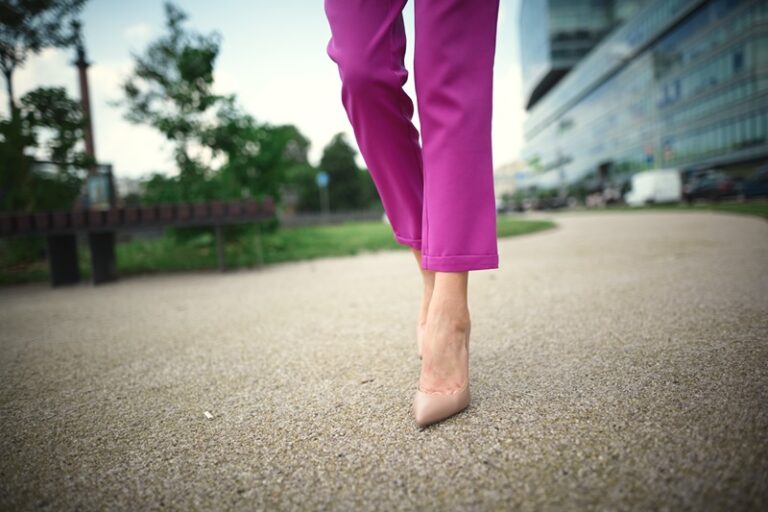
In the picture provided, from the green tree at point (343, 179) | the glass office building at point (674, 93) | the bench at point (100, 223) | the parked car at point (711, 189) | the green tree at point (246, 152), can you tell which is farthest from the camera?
the green tree at point (343, 179)

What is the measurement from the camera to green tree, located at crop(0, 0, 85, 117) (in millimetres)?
5691

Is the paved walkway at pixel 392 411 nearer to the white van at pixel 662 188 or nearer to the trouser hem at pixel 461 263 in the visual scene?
the trouser hem at pixel 461 263

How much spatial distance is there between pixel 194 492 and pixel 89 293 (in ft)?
11.6

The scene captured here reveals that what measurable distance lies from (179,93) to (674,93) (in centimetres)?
4016

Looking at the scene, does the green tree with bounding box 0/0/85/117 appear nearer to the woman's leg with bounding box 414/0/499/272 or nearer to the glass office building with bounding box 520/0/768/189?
the woman's leg with bounding box 414/0/499/272

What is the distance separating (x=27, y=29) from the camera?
5898 mm

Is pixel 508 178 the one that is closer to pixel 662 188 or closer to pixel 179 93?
pixel 662 188

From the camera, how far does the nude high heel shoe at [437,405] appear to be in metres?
0.93

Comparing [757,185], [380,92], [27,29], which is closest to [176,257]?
[27,29]

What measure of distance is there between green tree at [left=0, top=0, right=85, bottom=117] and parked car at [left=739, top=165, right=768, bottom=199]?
65.5 ft

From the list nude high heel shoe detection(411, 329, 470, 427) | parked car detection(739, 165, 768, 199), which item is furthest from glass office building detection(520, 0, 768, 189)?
nude high heel shoe detection(411, 329, 470, 427)

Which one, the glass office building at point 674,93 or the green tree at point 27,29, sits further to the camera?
the glass office building at point 674,93

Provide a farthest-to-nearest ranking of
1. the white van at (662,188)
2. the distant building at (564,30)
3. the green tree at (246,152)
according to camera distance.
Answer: the distant building at (564,30) < the white van at (662,188) < the green tree at (246,152)

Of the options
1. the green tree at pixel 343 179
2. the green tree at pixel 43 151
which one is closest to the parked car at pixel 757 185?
the green tree at pixel 43 151
